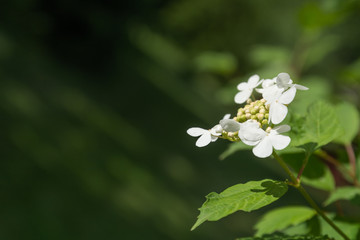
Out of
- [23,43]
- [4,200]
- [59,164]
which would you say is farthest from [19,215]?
[23,43]

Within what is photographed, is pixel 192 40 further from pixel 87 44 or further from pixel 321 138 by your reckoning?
pixel 321 138

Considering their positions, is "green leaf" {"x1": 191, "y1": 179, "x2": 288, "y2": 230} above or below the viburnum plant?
below

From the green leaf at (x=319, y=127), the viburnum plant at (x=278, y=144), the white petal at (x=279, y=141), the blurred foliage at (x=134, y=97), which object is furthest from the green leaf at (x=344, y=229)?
the blurred foliage at (x=134, y=97)

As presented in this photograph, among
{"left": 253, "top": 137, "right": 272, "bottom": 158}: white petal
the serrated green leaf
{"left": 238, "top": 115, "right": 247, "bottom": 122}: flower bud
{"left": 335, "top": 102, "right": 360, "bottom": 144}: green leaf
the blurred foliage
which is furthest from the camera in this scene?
the blurred foliage

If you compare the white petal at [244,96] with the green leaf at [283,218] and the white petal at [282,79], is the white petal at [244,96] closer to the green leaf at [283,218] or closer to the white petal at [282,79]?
the white petal at [282,79]

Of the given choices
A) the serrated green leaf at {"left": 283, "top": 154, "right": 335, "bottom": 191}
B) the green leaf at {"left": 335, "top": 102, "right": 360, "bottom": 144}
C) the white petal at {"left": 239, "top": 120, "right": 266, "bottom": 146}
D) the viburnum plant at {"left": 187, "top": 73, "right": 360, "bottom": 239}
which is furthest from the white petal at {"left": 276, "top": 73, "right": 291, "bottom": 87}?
the green leaf at {"left": 335, "top": 102, "right": 360, "bottom": 144}

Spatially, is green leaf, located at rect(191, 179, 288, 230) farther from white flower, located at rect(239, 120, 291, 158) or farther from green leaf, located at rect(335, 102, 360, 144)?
green leaf, located at rect(335, 102, 360, 144)

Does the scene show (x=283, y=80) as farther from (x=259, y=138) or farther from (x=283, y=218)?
(x=283, y=218)

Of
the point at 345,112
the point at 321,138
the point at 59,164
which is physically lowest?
the point at 321,138
